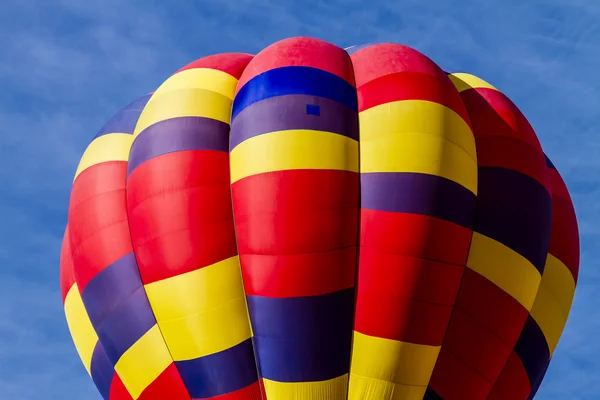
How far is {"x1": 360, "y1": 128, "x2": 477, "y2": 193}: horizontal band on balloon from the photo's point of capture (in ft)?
51.2

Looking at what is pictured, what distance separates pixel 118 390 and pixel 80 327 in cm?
109

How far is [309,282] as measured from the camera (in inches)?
601

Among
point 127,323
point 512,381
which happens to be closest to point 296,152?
point 127,323

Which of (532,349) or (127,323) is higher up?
(127,323)

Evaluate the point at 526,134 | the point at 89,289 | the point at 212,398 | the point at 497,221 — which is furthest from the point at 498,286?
the point at 89,289

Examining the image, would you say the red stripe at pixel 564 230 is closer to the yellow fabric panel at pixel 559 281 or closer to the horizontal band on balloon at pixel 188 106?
the yellow fabric panel at pixel 559 281

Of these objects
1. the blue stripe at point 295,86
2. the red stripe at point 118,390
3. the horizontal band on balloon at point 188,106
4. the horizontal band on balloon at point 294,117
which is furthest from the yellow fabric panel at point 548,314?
the red stripe at point 118,390

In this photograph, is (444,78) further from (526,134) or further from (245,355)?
(245,355)

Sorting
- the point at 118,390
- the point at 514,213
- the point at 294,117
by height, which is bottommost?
the point at 118,390

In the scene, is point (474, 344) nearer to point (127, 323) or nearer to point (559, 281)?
point (559, 281)

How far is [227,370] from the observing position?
50.8ft

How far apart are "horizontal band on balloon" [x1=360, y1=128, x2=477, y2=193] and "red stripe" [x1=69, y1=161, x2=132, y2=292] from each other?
2.95m

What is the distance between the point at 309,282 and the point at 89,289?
2950 mm

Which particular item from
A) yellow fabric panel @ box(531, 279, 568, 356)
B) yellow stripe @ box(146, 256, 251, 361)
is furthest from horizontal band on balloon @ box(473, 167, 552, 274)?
yellow stripe @ box(146, 256, 251, 361)
